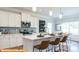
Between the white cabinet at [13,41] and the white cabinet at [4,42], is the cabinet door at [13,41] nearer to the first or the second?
the white cabinet at [13,41]

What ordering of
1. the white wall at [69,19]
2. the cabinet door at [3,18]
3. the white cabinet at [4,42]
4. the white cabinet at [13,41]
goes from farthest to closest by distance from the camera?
the white wall at [69,19] → the white cabinet at [13,41] → the cabinet door at [3,18] → the white cabinet at [4,42]

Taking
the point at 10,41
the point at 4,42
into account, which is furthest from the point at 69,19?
the point at 4,42

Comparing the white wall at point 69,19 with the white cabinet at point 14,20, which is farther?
the white wall at point 69,19

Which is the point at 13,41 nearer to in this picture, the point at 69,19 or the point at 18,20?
the point at 18,20

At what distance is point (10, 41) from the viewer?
593 centimetres

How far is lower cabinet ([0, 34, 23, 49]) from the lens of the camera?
5.57 meters

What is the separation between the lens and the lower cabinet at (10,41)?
557 cm

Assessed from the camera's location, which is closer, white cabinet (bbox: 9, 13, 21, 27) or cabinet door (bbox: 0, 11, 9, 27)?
cabinet door (bbox: 0, 11, 9, 27)

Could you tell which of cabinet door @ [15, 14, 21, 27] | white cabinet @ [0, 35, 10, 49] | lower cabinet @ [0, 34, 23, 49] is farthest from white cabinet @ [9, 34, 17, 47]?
cabinet door @ [15, 14, 21, 27]

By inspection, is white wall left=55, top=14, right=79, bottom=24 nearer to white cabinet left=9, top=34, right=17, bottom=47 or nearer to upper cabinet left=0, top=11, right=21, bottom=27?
upper cabinet left=0, top=11, right=21, bottom=27

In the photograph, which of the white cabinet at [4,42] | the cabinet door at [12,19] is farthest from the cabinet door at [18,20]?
the white cabinet at [4,42]

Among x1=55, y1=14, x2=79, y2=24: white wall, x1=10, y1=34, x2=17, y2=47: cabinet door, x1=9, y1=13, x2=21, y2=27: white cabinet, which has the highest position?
x1=55, y1=14, x2=79, y2=24: white wall
